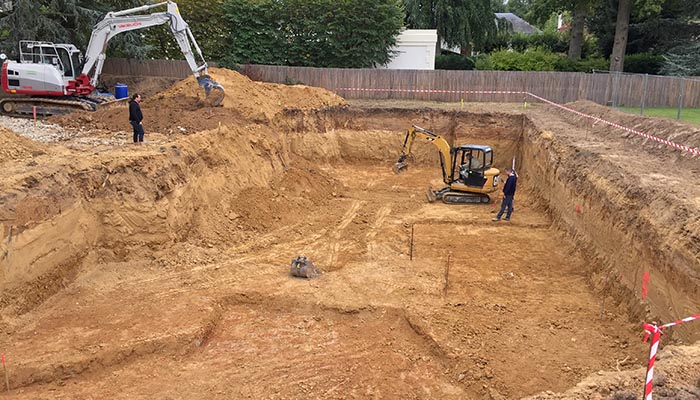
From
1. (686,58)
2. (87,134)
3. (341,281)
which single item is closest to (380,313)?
(341,281)

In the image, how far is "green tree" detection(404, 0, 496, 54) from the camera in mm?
37656

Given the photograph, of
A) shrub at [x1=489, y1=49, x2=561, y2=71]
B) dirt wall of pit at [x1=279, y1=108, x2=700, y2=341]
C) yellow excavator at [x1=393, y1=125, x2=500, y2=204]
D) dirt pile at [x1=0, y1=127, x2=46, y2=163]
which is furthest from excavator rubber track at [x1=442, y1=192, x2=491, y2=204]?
shrub at [x1=489, y1=49, x2=561, y2=71]

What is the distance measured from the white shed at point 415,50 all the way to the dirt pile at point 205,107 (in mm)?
10587

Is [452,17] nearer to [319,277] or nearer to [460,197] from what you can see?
[460,197]

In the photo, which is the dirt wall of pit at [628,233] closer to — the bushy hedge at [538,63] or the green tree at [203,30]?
the bushy hedge at [538,63]

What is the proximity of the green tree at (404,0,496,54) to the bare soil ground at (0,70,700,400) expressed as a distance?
2283 cm

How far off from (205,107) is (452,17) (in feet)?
83.5

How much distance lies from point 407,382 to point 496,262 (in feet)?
18.2

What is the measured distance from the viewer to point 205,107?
60.5 ft

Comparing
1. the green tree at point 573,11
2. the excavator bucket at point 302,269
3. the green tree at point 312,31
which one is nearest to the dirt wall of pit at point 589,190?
the excavator bucket at point 302,269

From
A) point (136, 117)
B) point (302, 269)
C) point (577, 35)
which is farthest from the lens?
point (577, 35)

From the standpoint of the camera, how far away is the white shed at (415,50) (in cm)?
3180

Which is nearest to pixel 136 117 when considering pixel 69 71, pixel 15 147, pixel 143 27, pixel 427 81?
pixel 15 147

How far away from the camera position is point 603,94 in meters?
26.1
